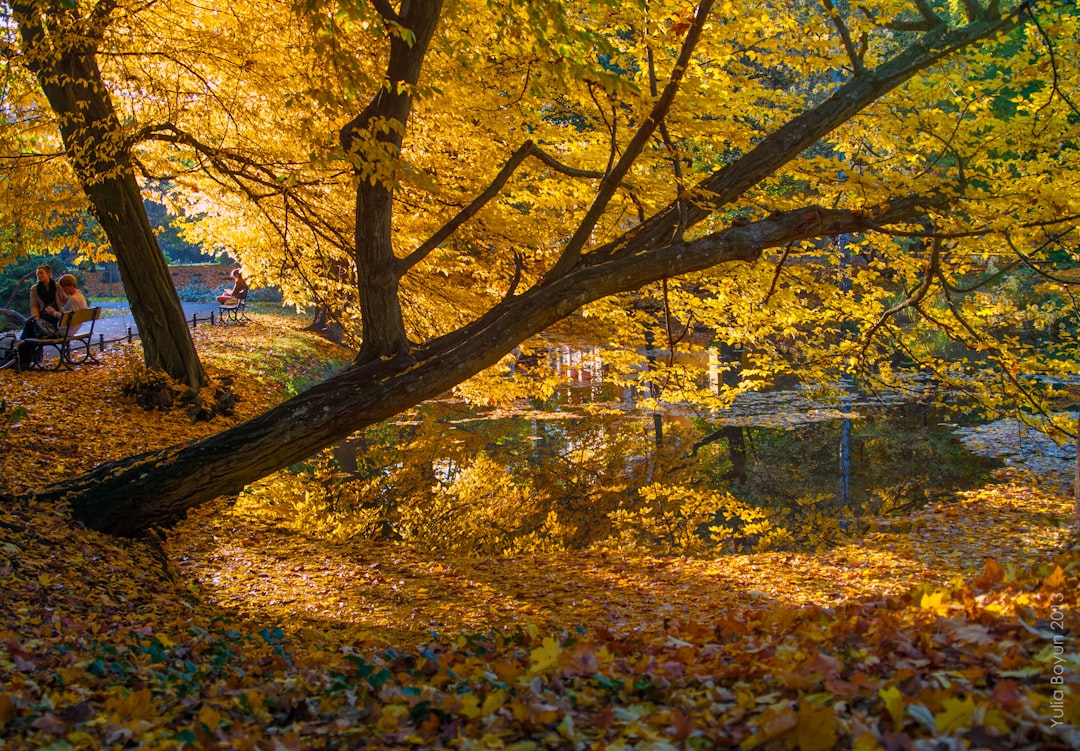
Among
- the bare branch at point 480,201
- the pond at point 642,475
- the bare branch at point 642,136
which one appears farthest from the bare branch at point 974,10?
the pond at point 642,475

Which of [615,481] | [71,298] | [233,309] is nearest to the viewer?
[615,481]

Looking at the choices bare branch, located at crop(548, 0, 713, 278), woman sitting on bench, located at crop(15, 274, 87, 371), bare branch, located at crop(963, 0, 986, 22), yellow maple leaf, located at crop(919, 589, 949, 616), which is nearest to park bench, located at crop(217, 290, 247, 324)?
woman sitting on bench, located at crop(15, 274, 87, 371)

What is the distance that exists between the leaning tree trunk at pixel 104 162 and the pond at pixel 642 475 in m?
2.84

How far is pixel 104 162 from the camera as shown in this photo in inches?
367

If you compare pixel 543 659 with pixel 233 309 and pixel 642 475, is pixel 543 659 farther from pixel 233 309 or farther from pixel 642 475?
pixel 233 309

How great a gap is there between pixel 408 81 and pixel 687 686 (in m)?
4.99

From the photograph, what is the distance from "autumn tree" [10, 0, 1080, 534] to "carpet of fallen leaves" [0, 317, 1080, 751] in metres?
1.19

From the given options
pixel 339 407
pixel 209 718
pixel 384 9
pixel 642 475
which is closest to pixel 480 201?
pixel 384 9

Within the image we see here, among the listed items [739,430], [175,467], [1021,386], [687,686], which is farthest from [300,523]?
[739,430]

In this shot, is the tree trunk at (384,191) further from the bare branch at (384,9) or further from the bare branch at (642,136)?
the bare branch at (642,136)

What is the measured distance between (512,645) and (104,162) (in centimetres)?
848

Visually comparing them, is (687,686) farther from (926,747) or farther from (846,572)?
(846,572)

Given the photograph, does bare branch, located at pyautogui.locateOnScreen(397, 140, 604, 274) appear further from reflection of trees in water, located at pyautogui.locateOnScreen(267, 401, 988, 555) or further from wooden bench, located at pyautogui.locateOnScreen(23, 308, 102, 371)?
wooden bench, located at pyautogui.locateOnScreen(23, 308, 102, 371)

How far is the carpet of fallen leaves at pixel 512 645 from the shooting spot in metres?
2.35
